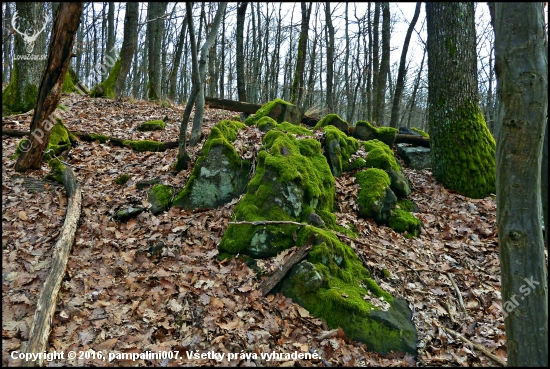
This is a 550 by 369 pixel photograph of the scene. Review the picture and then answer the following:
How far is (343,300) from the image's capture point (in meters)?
4.09

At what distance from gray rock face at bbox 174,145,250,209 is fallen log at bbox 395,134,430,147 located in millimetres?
4744

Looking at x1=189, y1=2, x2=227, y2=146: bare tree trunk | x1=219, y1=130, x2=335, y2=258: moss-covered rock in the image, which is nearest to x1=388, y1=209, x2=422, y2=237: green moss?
x1=219, y1=130, x2=335, y2=258: moss-covered rock

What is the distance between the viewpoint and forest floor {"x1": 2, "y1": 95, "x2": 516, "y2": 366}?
3.65 meters

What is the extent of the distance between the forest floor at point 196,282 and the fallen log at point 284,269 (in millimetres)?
97

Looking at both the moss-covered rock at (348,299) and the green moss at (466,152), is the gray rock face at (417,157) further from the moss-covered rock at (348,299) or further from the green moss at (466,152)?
the moss-covered rock at (348,299)

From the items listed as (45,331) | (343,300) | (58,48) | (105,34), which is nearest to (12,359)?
(45,331)

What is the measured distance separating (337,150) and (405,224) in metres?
2.04

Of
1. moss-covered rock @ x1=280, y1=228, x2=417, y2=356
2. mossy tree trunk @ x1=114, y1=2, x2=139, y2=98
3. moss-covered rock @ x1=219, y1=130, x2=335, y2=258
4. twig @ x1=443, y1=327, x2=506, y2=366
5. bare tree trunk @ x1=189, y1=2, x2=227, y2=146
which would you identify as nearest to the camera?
twig @ x1=443, y1=327, x2=506, y2=366

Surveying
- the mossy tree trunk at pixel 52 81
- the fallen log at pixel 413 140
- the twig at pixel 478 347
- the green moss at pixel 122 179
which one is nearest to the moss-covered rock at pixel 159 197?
the green moss at pixel 122 179

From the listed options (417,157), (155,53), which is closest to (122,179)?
(417,157)

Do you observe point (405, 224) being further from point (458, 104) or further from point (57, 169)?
point (57, 169)

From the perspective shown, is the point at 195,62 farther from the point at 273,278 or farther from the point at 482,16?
the point at 482,16

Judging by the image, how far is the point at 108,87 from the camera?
13320mm

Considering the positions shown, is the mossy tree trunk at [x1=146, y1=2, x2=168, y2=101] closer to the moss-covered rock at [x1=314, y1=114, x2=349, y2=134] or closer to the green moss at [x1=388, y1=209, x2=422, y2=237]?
the moss-covered rock at [x1=314, y1=114, x2=349, y2=134]
